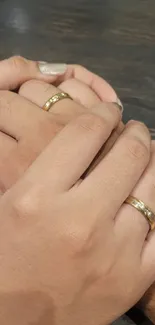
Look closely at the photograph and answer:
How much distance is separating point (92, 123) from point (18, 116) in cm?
14

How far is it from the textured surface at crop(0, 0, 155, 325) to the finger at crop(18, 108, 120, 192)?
34 cm

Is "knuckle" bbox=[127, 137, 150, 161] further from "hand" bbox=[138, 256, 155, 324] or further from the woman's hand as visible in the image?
"hand" bbox=[138, 256, 155, 324]

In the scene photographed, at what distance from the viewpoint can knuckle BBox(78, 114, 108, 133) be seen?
455mm

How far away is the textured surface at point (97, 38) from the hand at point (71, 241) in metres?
0.37

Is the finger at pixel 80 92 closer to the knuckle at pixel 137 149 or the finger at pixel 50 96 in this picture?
the finger at pixel 50 96

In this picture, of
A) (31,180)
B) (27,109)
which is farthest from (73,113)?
(31,180)

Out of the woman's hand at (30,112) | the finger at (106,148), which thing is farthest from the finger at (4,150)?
the finger at (106,148)

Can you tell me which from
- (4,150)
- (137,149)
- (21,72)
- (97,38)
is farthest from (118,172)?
(97,38)

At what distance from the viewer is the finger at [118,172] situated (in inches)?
16.6

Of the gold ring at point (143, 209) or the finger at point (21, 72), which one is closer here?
the gold ring at point (143, 209)

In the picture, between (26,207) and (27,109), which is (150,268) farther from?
(27,109)

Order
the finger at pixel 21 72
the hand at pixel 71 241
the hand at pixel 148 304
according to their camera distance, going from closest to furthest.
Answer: the hand at pixel 71 241 → the hand at pixel 148 304 → the finger at pixel 21 72

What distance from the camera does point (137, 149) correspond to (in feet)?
1.52

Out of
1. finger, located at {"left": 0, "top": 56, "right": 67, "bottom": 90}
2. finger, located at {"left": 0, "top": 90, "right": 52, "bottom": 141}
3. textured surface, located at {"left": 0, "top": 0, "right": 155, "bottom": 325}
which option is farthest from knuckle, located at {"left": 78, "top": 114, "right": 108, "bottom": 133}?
textured surface, located at {"left": 0, "top": 0, "right": 155, "bottom": 325}
